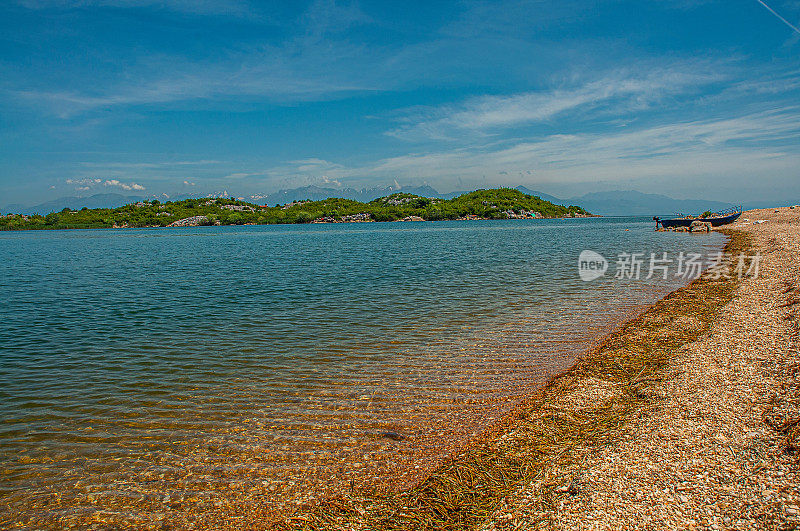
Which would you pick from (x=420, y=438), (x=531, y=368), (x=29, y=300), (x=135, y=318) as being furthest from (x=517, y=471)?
(x=29, y=300)

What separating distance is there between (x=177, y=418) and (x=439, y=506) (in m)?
6.18

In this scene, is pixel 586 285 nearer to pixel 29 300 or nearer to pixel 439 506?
pixel 439 506

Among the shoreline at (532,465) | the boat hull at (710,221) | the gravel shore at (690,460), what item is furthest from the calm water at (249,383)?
the boat hull at (710,221)

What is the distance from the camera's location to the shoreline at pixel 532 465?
5.74 meters

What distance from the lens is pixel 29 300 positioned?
75.3 ft

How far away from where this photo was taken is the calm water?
691 centimetres

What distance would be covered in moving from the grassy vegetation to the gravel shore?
0.09 m

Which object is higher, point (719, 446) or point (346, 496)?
point (719, 446)

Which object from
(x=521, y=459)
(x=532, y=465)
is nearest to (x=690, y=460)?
(x=532, y=465)

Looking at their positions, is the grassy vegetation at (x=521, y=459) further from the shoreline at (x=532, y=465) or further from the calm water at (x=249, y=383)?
the calm water at (x=249, y=383)

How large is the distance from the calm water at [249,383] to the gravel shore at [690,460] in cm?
232

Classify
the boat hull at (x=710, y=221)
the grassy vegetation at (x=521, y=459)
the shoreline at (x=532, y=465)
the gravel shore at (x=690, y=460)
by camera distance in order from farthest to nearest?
the boat hull at (x=710, y=221) → the grassy vegetation at (x=521, y=459) → the shoreline at (x=532, y=465) → the gravel shore at (x=690, y=460)

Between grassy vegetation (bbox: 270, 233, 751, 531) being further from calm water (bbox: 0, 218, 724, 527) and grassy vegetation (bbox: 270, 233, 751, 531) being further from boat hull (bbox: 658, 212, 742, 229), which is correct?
boat hull (bbox: 658, 212, 742, 229)

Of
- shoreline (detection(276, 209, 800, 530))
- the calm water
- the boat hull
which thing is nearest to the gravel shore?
shoreline (detection(276, 209, 800, 530))
